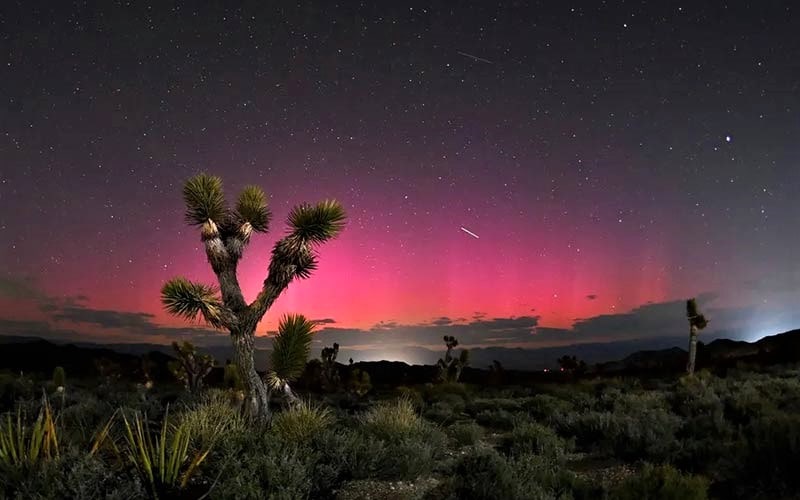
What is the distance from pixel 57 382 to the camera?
2112 cm

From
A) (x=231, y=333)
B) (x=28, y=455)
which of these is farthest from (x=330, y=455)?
(x=231, y=333)

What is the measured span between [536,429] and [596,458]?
1536 millimetres

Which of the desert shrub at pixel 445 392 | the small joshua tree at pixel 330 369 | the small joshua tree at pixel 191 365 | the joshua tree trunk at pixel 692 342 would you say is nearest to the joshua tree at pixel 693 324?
the joshua tree trunk at pixel 692 342

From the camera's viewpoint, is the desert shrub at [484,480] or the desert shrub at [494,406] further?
the desert shrub at [494,406]

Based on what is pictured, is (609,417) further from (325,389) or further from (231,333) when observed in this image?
(325,389)

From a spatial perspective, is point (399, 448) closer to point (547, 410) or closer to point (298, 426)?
point (298, 426)

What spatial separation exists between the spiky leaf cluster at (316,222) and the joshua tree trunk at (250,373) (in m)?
2.42

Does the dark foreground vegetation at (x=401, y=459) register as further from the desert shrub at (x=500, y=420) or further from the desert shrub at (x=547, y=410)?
the desert shrub at (x=500, y=420)

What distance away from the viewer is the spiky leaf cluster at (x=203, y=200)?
39.7 ft

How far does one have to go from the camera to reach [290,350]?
38.5ft

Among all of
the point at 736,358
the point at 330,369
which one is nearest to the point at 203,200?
the point at 330,369

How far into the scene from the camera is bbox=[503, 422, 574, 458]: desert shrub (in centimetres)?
902

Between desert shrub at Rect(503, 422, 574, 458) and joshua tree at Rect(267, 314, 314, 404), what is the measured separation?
461 cm

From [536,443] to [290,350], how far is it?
17.9 feet
